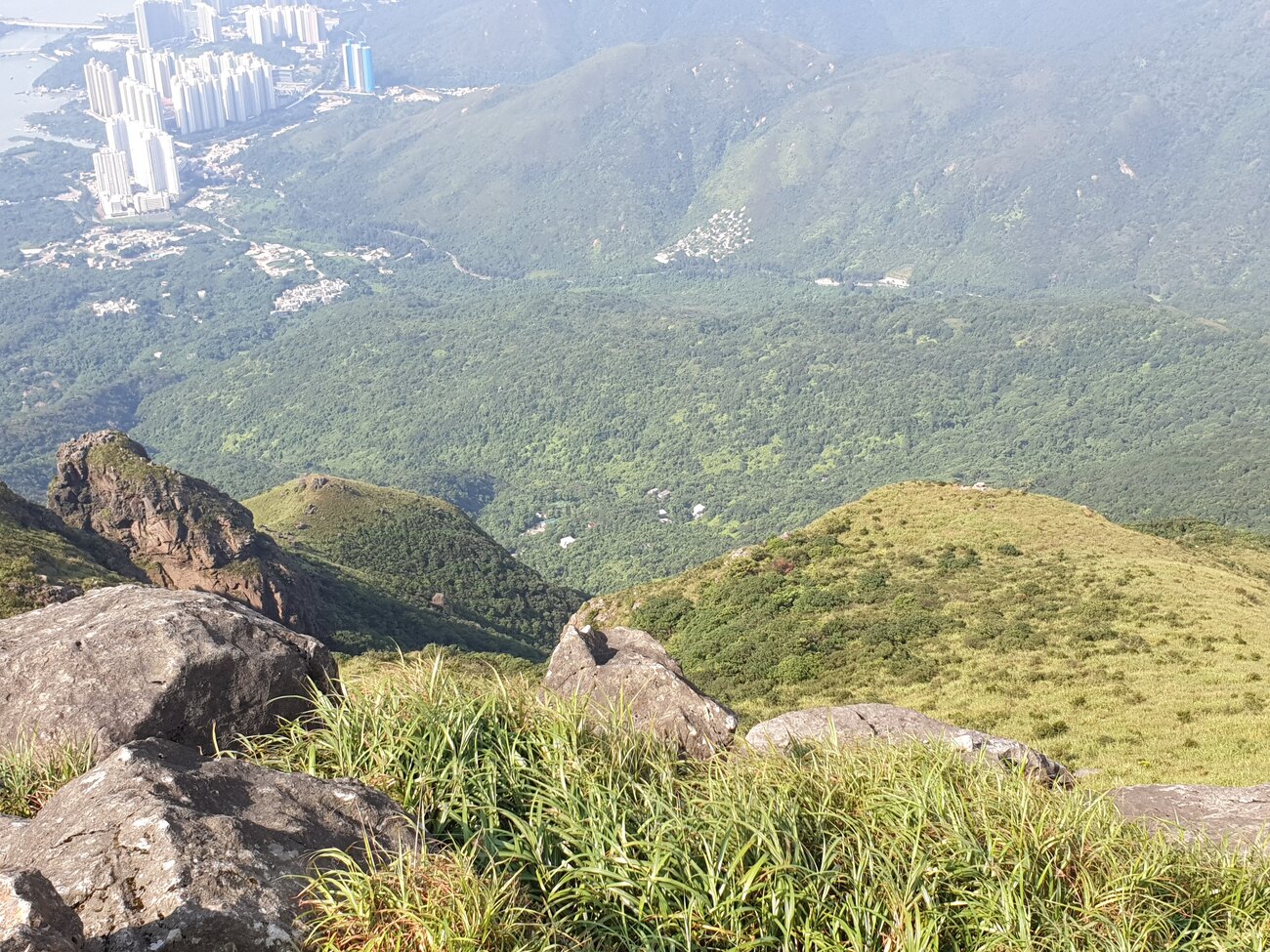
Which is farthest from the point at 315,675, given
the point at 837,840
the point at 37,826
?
the point at 837,840

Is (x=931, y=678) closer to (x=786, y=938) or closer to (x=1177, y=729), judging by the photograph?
(x=1177, y=729)

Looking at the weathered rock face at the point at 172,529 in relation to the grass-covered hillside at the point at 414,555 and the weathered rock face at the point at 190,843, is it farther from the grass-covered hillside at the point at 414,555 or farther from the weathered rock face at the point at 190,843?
the weathered rock face at the point at 190,843

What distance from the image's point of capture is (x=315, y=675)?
1112 cm

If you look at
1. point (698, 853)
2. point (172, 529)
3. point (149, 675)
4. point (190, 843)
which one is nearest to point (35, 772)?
point (149, 675)

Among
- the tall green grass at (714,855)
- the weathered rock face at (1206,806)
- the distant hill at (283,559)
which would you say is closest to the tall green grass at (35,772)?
the tall green grass at (714,855)

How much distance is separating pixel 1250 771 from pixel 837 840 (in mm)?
16472

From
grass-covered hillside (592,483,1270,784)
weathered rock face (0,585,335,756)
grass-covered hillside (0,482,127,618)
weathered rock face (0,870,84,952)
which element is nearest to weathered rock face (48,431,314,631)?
grass-covered hillside (0,482,127,618)

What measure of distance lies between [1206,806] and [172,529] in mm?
56891

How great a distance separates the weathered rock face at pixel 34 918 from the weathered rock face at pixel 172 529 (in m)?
53.6

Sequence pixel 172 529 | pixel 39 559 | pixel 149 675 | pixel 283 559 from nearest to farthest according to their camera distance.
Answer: pixel 149 675 → pixel 39 559 → pixel 172 529 → pixel 283 559

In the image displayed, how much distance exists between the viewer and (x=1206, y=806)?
13.4 m

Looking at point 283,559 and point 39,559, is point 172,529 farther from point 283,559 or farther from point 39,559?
point 39,559

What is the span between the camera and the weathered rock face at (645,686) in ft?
47.9

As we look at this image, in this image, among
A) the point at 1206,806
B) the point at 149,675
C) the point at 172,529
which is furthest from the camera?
the point at 172,529
